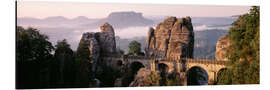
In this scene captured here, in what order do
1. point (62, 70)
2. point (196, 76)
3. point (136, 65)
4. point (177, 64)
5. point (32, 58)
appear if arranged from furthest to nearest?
point (136, 65)
point (177, 64)
point (196, 76)
point (62, 70)
point (32, 58)

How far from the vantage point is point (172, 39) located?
24484mm

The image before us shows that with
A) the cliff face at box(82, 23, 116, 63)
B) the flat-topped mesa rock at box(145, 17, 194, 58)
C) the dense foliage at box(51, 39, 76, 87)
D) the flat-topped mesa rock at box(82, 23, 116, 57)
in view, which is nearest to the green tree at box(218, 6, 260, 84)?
the dense foliage at box(51, 39, 76, 87)

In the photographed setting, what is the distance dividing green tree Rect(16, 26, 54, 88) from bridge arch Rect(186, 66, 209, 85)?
11.0 metres

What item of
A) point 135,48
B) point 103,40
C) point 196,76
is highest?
point 103,40

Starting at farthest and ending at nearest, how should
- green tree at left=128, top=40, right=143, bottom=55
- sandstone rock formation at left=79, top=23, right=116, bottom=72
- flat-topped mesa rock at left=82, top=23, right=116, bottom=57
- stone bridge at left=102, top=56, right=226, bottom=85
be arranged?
green tree at left=128, top=40, right=143, bottom=55, flat-topped mesa rock at left=82, top=23, right=116, bottom=57, sandstone rock formation at left=79, top=23, right=116, bottom=72, stone bridge at left=102, top=56, right=226, bottom=85

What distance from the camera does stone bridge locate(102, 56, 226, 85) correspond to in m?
19.9

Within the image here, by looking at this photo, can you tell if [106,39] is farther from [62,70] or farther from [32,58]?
[32,58]

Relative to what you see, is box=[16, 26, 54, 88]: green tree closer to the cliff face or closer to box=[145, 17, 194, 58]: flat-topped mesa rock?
the cliff face

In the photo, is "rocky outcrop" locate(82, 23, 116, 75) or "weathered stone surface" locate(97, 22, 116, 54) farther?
"weathered stone surface" locate(97, 22, 116, 54)

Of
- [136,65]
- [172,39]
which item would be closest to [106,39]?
[136,65]

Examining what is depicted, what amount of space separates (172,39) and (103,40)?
517 cm
